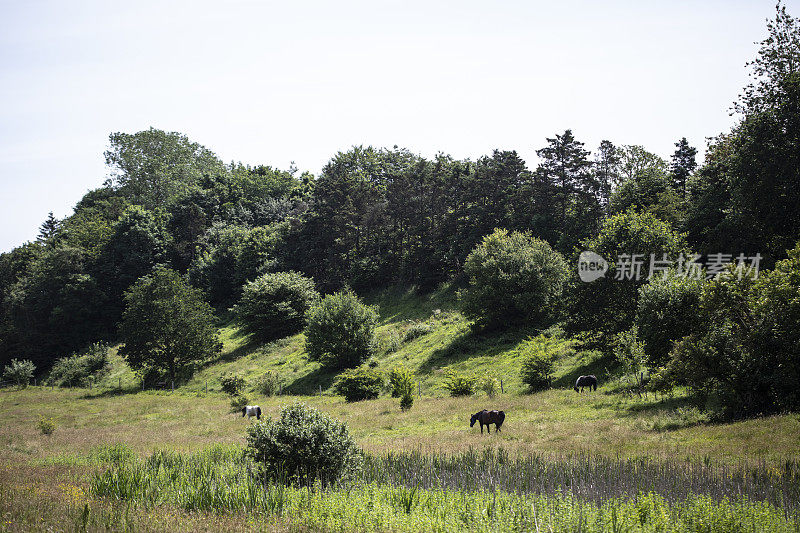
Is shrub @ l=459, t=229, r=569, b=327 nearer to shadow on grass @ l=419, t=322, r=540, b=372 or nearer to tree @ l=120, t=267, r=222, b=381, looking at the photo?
shadow on grass @ l=419, t=322, r=540, b=372

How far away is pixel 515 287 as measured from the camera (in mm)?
41125

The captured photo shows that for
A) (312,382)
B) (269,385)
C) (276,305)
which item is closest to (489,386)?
(312,382)

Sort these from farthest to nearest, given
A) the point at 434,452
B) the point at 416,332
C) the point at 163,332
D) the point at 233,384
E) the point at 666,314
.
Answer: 1. the point at 163,332
2. the point at 416,332
3. the point at 233,384
4. the point at 666,314
5. the point at 434,452

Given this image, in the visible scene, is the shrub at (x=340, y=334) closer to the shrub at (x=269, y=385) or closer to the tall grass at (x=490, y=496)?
the shrub at (x=269, y=385)

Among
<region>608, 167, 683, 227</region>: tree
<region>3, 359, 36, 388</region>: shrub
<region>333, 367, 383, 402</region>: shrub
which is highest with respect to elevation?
<region>608, 167, 683, 227</region>: tree

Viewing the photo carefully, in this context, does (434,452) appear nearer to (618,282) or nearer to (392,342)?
(618,282)

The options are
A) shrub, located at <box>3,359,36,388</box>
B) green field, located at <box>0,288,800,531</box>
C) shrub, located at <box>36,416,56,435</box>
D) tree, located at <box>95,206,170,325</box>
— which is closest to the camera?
green field, located at <box>0,288,800,531</box>

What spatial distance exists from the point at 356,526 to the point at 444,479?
3729mm

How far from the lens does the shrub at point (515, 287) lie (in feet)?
133

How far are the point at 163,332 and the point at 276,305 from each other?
1162 cm

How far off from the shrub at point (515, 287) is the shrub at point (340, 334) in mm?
9203

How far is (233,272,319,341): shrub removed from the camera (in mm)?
54188

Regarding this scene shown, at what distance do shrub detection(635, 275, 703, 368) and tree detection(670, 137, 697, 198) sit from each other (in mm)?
41616

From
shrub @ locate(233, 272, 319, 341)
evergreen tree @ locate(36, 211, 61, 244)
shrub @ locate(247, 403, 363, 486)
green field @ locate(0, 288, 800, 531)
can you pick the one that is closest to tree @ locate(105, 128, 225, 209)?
evergreen tree @ locate(36, 211, 61, 244)
